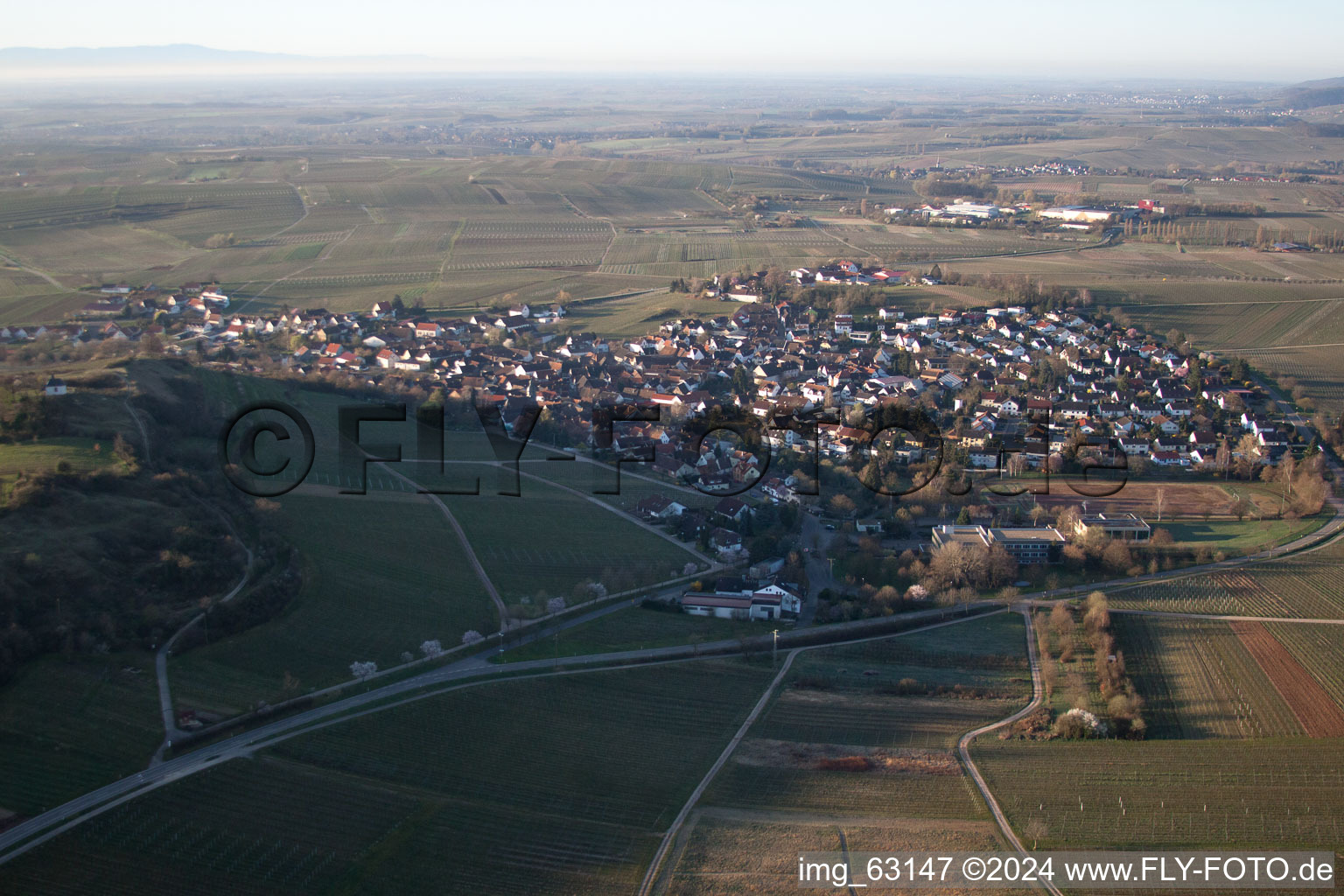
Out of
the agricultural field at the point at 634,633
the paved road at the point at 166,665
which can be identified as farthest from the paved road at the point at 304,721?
the paved road at the point at 166,665

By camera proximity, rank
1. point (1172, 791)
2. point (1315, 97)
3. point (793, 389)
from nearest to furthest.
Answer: point (1172, 791) < point (793, 389) < point (1315, 97)

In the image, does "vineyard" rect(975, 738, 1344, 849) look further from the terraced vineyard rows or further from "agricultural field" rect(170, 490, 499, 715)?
"agricultural field" rect(170, 490, 499, 715)

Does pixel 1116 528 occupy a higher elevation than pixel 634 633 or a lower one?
higher

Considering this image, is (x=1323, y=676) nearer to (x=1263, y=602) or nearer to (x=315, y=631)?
(x=1263, y=602)

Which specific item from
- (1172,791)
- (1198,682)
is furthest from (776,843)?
(1198,682)

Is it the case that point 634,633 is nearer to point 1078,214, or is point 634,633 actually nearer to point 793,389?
point 793,389

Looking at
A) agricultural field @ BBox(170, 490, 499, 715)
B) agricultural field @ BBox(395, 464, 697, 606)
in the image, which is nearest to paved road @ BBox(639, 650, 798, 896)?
agricultural field @ BBox(395, 464, 697, 606)

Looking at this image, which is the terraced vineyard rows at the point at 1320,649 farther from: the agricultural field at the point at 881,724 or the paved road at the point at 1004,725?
the agricultural field at the point at 881,724
